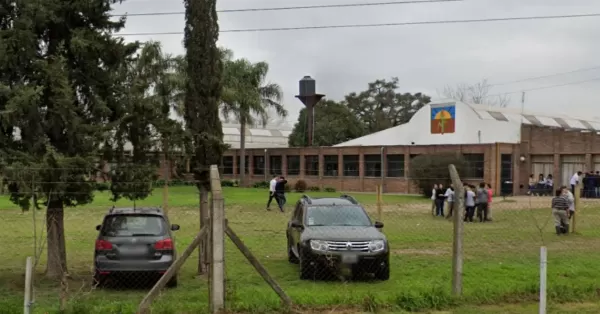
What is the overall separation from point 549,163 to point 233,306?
41.3 m

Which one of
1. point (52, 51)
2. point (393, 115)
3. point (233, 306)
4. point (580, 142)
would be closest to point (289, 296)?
point (233, 306)

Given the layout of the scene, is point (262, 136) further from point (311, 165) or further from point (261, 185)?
point (261, 185)

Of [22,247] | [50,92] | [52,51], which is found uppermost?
[52,51]

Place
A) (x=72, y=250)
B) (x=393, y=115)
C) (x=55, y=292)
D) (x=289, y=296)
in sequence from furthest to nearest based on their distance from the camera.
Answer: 1. (x=393, y=115)
2. (x=72, y=250)
3. (x=55, y=292)
4. (x=289, y=296)

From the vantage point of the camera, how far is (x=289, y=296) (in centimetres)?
827

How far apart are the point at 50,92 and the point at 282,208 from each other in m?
18.0

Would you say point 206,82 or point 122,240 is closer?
point 122,240

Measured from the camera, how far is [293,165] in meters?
58.6

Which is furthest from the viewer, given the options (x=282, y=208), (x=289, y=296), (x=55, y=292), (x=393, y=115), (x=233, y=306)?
(x=393, y=115)

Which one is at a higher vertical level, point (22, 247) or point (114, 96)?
point (114, 96)

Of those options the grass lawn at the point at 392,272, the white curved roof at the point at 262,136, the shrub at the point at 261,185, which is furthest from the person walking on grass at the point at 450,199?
the white curved roof at the point at 262,136

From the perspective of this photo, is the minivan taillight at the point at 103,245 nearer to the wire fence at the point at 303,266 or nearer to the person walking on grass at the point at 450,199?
the wire fence at the point at 303,266

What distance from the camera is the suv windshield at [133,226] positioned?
35.0 feet

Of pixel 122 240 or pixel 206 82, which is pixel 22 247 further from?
pixel 206 82
